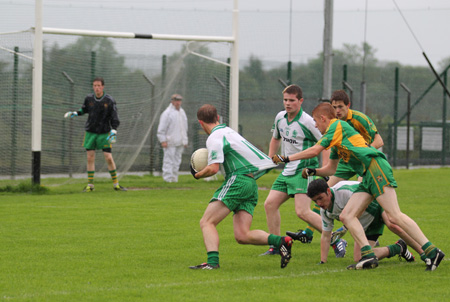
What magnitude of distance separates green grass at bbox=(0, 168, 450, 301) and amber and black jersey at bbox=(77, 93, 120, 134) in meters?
2.56

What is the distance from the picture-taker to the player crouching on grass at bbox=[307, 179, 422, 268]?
25.7 feet

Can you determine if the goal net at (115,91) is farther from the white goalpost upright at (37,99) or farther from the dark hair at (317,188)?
the dark hair at (317,188)

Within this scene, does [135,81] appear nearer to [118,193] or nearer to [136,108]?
[136,108]

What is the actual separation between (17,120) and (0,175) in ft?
4.34

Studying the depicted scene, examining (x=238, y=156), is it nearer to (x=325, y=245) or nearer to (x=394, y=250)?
(x=325, y=245)

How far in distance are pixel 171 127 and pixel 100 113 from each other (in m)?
3.19

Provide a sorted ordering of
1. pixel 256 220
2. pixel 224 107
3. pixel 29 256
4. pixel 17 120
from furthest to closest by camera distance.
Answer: pixel 224 107 → pixel 17 120 → pixel 256 220 → pixel 29 256

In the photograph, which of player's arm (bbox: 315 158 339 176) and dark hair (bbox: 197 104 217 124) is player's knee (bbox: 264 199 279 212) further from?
dark hair (bbox: 197 104 217 124)

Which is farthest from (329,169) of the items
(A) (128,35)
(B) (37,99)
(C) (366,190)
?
(A) (128,35)

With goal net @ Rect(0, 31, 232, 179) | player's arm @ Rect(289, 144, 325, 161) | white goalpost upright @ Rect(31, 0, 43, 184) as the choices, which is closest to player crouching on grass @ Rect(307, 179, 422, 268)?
player's arm @ Rect(289, 144, 325, 161)

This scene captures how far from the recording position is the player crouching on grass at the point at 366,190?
7535 mm

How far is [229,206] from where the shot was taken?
7703mm

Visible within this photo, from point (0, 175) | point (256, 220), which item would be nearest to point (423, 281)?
point (256, 220)

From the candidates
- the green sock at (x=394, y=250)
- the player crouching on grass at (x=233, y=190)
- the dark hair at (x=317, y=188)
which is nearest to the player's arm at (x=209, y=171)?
the player crouching on grass at (x=233, y=190)
